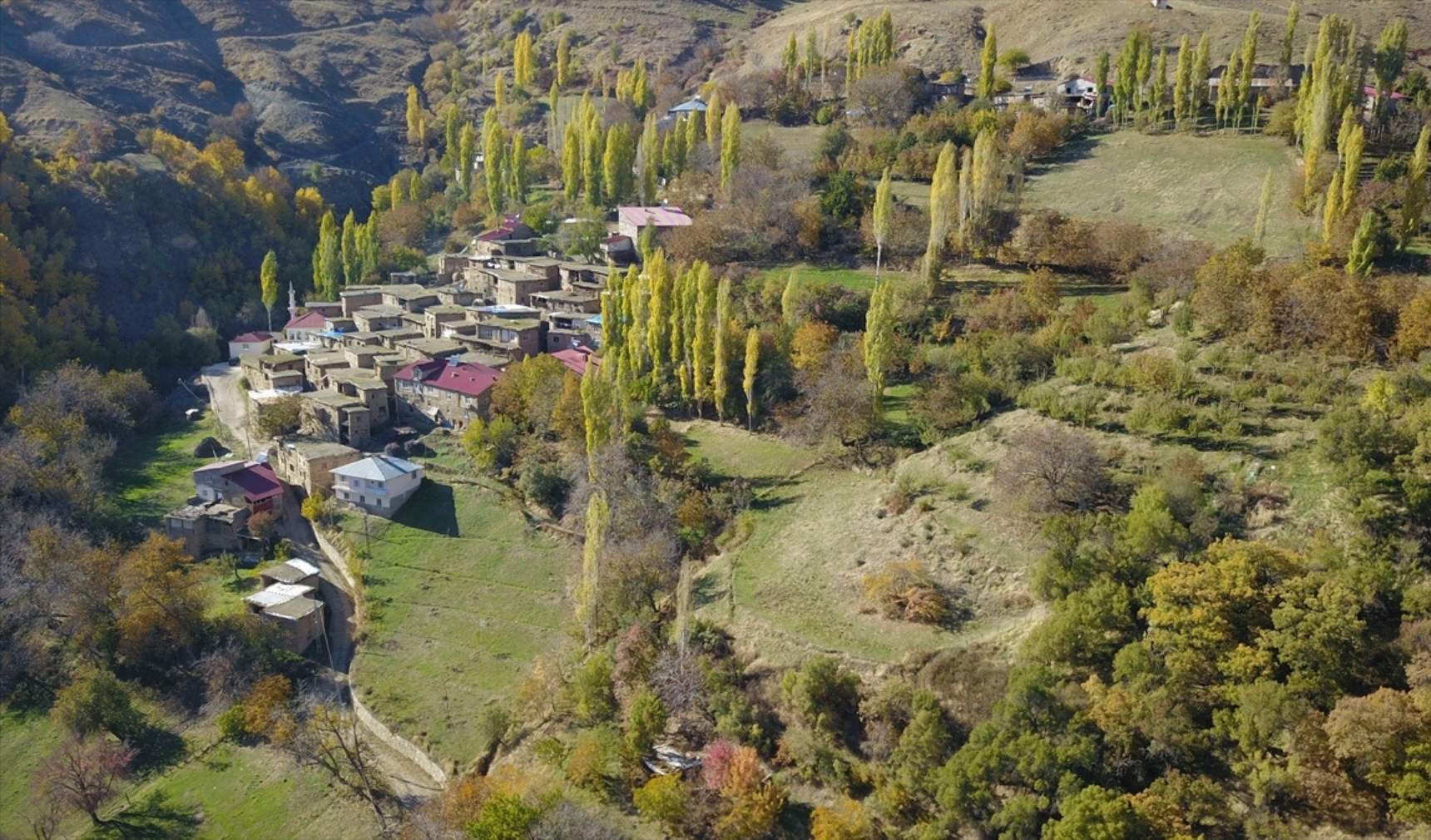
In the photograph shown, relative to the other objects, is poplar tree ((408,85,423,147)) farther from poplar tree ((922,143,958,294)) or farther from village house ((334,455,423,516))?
poplar tree ((922,143,958,294))

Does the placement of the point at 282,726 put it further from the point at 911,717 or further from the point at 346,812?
the point at 911,717

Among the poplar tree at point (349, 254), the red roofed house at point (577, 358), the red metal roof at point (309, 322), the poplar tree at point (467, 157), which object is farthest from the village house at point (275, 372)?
the poplar tree at point (467, 157)

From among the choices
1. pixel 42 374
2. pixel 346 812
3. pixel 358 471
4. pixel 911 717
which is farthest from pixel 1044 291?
pixel 42 374

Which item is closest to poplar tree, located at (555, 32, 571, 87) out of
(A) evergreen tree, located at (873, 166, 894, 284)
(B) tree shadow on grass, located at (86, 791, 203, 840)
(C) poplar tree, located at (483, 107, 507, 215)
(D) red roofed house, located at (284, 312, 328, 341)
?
(C) poplar tree, located at (483, 107, 507, 215)

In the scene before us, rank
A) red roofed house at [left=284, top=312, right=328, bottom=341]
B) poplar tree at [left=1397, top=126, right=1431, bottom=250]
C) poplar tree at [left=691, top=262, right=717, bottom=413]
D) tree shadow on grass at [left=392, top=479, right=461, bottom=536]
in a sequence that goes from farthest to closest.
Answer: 1. red roofed house at [left=284, top=312, right=328, bottom=341]
2. poplar tree at [left=691, top=262, right=717, bottom=413]
3. tree shadow on grass at [left=392, top=479, right=461, bottom=536]
4. poplar tree at [left=1397, top=126, right=1431, bottom=250]

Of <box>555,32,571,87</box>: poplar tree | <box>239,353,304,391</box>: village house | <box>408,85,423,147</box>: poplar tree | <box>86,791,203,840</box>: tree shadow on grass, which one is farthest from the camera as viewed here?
<box>555,32,571,87</box>: poplar tree

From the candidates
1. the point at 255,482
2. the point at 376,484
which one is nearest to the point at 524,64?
the point at 255,482

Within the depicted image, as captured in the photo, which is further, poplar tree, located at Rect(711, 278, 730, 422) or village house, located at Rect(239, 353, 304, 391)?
village house, located at Rect(239, 353, 304, 391)
